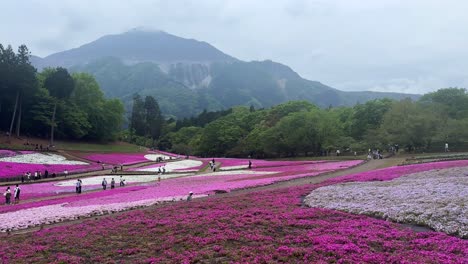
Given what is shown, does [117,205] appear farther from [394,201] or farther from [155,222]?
[394,201]

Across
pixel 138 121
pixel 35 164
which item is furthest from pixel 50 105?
pixel 138 121

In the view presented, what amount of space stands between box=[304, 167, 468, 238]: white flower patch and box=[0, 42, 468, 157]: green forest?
36228 mm

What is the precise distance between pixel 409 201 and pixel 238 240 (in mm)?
9323

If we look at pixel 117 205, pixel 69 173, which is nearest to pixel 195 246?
pixel 117 205

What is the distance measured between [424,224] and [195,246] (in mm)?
8724

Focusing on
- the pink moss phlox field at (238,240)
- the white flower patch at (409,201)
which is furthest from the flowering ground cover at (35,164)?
the white flower patch at (409,201)

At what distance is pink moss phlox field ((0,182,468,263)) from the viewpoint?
12141mm

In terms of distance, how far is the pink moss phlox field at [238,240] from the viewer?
12141mm

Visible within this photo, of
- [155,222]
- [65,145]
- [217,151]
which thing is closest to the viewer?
[155,222]

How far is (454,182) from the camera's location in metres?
23.0

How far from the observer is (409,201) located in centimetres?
1886

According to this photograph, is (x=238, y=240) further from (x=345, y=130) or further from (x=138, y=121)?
(x=138, y=121)

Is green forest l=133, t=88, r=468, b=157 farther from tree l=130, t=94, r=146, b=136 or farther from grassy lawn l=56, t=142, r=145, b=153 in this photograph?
tree l=130, t=94, r=146, b=136

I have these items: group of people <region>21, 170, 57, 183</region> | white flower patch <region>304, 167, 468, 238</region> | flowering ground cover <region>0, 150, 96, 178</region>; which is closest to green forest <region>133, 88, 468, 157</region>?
white flower patch <region>304, 167, 468, 238</region>
